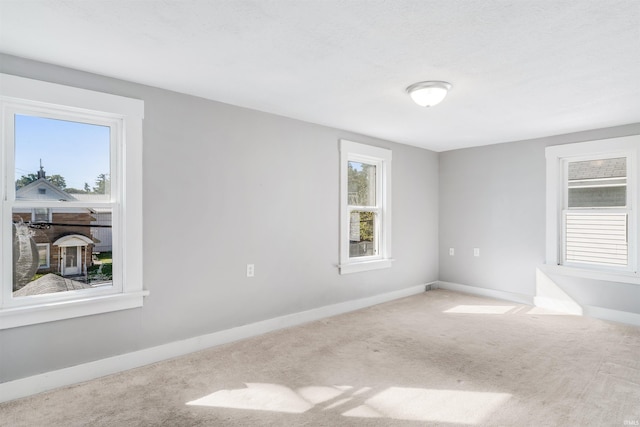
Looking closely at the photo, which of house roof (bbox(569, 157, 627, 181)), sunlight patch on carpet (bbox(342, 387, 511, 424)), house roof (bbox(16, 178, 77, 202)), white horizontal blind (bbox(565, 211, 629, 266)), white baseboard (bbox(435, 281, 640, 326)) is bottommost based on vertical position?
sunlight patch on carpet (bbox(342, 387, 511, 424))

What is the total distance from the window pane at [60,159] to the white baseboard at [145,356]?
127 centimetres

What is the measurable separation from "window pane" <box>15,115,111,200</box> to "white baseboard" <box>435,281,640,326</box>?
16.4 ft

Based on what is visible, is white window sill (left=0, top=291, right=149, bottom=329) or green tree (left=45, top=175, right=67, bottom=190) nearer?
white window sill (left=0, top=291, right=149, bottom=329)

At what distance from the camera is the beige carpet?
2174 mm

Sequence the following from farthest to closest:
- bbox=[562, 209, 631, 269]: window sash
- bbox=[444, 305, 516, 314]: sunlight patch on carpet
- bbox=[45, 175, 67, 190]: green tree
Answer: bbox=[444, 305, 516, 314]: sunlight patch on carpet → bbox=[562, 209, 631, 269]: window sash → bbox=[45, 175, 67, 190]: green tree

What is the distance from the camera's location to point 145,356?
113 inches

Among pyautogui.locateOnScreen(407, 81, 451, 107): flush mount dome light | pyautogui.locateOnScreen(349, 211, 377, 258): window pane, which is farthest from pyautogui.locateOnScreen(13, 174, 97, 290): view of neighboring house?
pyautogui.locateOnScreen(349, 211, 377, 258): window pane

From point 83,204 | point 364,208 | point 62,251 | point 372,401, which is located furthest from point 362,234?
point 62,251

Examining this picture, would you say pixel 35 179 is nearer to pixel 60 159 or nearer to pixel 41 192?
pixel 41 192

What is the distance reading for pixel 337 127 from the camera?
14.0 ft

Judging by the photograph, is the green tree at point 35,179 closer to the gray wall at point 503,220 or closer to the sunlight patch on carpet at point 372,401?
the sunlight patch on carpet at point 372,401

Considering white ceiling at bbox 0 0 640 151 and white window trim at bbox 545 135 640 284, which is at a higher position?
white ceiling at bbox 0 0 640 151

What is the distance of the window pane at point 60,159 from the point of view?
8.10 ft

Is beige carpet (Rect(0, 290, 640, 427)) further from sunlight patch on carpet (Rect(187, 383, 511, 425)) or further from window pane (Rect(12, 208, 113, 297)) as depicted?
window pane (Rect(12, 208, 113, 297))
